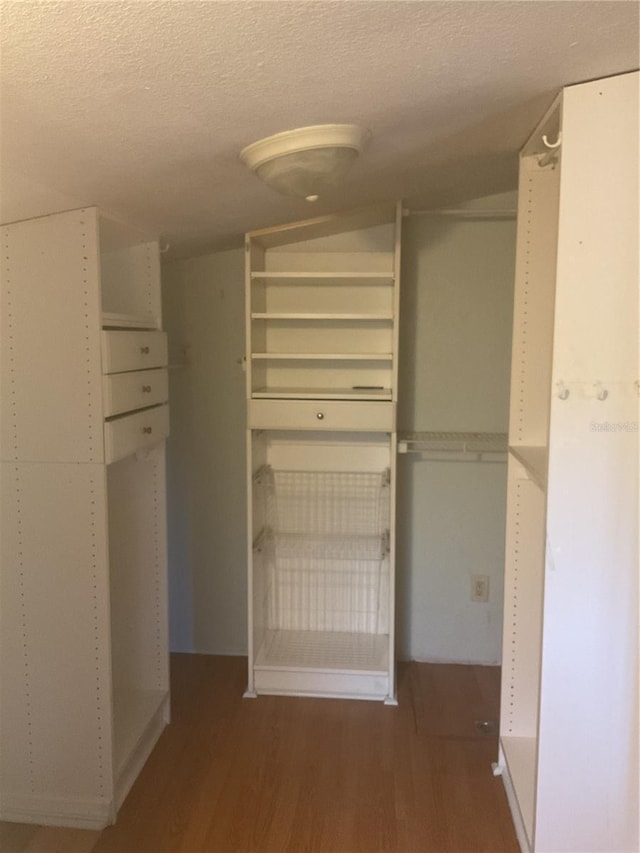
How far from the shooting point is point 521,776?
7.31ft

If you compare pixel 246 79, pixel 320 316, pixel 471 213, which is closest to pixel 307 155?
pixel 246 79

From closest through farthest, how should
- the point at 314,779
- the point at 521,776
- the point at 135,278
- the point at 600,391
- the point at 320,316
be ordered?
the point at 600,391, the point at 521,776, the point at 314,779, the point at 135,278, the point at 320,316

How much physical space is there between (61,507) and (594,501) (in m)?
1.49

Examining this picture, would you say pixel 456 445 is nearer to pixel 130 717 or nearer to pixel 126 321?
pixel 126 321

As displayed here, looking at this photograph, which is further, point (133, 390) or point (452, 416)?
point (452, 416)

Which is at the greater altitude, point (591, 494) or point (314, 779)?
point (591, 494)

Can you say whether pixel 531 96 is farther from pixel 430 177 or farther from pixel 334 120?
pixel 430 177

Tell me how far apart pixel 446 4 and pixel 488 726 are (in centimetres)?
255

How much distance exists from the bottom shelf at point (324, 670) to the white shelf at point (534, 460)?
4.02ft

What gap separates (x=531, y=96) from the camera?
163 centimetres

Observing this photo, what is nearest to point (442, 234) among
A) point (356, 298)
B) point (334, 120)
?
point (356, 298)

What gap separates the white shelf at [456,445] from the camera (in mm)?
3031

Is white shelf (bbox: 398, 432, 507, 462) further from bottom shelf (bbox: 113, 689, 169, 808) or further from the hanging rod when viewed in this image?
bottom shelf (bbox: 113, 689, 169, 808)

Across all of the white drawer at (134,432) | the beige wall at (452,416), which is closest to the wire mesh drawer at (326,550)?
the beige wall at (452,416)
